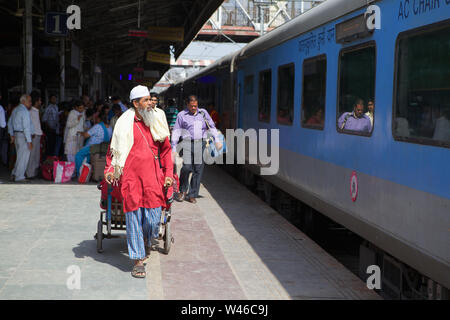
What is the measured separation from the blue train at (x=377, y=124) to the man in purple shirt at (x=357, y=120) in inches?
0.7

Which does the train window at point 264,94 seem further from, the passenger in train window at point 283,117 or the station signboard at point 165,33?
the station signboard at point 165,33

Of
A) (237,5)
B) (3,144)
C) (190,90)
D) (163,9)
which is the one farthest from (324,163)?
(237,5)

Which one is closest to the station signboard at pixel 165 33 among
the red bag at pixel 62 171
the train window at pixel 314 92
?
the red bag at pixel 62 171

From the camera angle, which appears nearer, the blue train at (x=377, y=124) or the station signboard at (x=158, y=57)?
the blue train at (x=377, y=124)

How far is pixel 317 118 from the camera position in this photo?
776 centimetres

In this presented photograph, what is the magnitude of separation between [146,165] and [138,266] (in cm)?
91

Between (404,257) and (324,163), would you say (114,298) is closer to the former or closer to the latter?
(404,257)

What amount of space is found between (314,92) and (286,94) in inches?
61.6

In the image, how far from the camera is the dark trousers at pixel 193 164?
1028 cm

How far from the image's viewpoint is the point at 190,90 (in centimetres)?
2497

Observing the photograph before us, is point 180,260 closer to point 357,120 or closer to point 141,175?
point 141,175

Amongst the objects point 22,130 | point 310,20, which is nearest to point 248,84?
point 22,130

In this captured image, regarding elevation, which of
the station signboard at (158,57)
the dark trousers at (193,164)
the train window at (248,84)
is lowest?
the dark trousers at (193,164)

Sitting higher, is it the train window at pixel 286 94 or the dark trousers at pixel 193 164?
the train window at pixel 286 94
